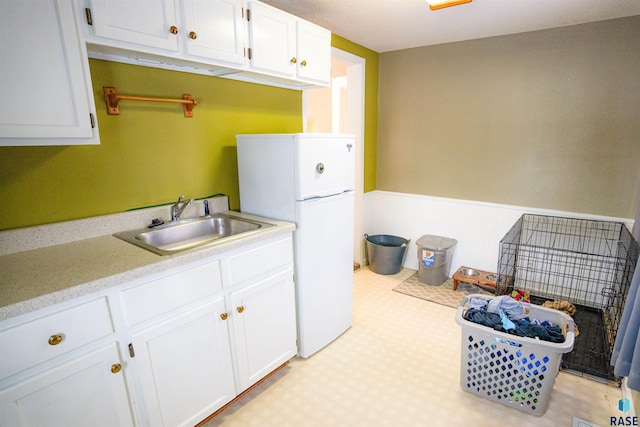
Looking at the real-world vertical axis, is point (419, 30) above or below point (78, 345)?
above

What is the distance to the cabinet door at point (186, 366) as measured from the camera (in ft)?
4.70

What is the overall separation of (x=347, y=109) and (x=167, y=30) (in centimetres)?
221

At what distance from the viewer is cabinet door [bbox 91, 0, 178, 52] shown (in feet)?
4.53

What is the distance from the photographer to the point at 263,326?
192 centimetres

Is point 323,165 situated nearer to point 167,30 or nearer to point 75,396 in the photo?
point 167,30

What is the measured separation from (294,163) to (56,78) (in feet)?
3.65

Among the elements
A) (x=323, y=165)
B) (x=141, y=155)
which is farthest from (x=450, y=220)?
(x=141, y=155)

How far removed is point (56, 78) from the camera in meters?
1.31

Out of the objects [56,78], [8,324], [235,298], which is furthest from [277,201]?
[8,324]

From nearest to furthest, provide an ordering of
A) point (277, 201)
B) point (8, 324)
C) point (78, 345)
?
1. point (8, 324)
2. point (78, 345)
3. point (277, 201)

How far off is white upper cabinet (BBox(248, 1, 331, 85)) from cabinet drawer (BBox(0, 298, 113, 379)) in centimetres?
151

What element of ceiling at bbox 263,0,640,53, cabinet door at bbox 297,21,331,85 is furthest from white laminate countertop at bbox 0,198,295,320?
ceiling at bbox 263,0,640,53

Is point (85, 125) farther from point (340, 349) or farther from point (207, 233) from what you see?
point (340, 349)

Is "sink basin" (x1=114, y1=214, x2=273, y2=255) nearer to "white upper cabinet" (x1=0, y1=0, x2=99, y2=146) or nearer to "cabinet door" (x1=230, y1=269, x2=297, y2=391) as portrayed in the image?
"cabinet door" (x1=230, y1=269, x2=297, y2=391)
